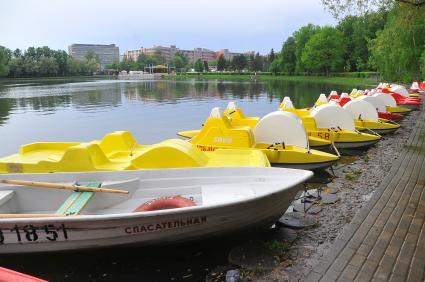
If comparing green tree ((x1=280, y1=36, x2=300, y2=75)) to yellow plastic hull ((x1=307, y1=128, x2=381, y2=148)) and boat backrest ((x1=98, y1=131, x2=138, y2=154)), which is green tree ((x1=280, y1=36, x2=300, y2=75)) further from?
boat backrest ((x1=98, y1=131, x2=138, y2=154))

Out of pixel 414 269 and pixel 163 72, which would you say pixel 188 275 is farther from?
pixel 163 72

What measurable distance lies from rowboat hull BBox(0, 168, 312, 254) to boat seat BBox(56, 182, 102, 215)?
0.36 meters

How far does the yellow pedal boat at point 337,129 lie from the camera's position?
13406mm

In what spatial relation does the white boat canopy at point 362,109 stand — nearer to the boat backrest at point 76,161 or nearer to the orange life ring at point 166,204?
the orange life ring at point 166,204

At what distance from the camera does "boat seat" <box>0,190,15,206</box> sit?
642cm

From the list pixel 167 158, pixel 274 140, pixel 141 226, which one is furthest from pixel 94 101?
pixel 141 226

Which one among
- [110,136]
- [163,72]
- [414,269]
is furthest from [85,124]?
[163,72]

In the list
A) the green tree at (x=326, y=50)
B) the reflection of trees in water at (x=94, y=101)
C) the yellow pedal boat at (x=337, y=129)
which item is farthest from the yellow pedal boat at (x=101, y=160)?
the green tree at (x=326, y=50)

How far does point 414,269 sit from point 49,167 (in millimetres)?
6525

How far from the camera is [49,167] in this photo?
7398 millimetres

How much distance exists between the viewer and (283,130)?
1107cm

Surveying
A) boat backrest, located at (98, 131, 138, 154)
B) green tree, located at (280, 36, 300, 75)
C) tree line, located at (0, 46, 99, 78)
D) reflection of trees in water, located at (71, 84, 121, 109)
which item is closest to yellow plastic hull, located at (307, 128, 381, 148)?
boat backrest, located at (98, 131, 138, 154)

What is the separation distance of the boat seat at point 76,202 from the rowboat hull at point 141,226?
36 cm

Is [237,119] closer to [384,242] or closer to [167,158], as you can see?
[167,158]
